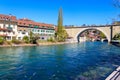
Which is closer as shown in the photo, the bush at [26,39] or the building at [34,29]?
the bush at [26,39]

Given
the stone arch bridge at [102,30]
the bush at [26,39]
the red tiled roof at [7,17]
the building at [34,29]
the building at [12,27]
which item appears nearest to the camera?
the building at [12,27]

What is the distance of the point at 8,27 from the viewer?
6456 cm

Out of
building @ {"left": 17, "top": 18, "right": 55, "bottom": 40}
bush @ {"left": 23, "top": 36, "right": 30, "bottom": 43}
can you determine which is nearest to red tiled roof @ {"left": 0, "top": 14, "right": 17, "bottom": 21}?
building @ {"left": 17, "top": 18, "right": 55, "bottom": 40}

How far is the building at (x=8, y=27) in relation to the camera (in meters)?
62.0

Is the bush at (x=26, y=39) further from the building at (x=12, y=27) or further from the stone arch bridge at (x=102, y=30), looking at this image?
the stone arch bridge at (x=102, y=30)

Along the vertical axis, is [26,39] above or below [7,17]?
below

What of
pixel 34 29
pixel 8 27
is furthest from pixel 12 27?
pixel 34 29

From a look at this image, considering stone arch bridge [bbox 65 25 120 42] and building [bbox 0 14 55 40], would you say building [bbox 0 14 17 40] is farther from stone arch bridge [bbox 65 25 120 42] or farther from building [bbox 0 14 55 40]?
stone arch bridge [bbox 65 25 120 42]

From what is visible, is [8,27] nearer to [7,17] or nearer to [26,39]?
[7,17]

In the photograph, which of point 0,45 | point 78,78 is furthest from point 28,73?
point 0,45

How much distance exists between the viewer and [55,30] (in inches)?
3853

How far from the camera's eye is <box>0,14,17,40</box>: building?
62.0 metres

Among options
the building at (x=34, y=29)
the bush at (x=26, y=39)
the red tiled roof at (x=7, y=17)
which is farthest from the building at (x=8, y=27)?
the bush at (x=26, y=39)

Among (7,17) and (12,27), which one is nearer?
(7,17)
